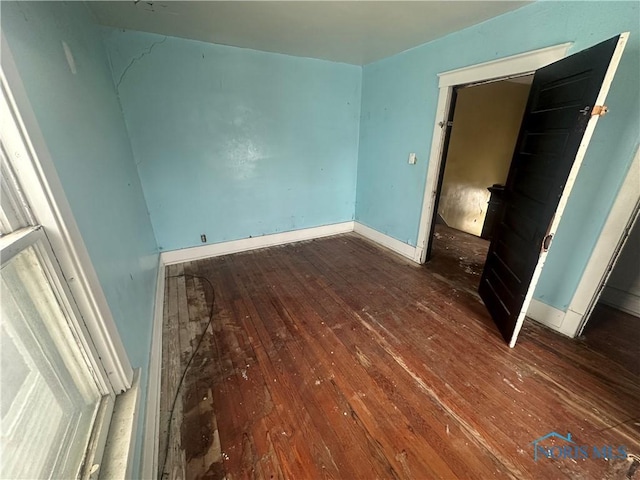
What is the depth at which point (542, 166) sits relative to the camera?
165 centimetres

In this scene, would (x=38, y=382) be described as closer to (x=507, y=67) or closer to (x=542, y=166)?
(x=542, y=166)

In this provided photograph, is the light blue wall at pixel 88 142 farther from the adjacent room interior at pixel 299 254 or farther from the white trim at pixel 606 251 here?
the white trim at pixel 606 251

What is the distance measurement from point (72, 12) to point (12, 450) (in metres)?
2.03

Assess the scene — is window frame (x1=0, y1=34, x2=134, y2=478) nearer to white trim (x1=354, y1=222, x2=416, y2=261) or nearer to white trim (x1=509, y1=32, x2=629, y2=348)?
white trim (x1=509, y1=32, x2=629, y2=348)

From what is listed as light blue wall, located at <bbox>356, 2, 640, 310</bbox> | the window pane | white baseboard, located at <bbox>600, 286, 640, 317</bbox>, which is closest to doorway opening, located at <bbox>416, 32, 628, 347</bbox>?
light blue wall, located at <bbox>356, 2, 640, 310</bbox>

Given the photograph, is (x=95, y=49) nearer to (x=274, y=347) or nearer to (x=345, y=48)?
(x=345, y=48)

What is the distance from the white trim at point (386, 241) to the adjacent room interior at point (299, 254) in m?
0.05

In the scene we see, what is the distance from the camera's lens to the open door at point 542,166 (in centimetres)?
130

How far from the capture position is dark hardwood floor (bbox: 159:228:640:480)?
1167 mm

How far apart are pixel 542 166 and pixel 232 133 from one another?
285cm

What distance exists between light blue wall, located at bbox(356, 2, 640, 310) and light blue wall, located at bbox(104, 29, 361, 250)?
0.64 metres

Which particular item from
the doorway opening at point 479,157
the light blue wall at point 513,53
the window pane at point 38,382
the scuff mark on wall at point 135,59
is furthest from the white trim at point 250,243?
the window pane at point 38,382

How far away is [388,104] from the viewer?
3109 millimetres

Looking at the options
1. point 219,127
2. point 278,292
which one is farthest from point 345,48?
point 278,292
